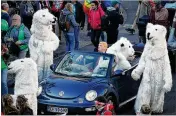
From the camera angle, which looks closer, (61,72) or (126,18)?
(61,72)

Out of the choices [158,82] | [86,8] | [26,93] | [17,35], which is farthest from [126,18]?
[26,93]

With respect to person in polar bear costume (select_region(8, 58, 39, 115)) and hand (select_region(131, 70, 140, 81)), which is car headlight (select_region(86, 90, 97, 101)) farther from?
hand (select_region(131, 70, 140, 81))

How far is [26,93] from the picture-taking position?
11.6m

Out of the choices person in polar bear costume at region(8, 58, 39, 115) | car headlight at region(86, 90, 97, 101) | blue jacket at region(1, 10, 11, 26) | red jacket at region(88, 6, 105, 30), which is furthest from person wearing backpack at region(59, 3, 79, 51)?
person in polar bear costume at region(8, 58, 39, 115)

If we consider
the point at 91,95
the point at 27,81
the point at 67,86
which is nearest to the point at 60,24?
the point at 67,86

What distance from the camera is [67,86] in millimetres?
12312

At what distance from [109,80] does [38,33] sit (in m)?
2.82

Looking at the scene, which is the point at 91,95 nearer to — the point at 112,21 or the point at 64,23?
the point at 112,21

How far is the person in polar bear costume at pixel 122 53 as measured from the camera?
13586 mm

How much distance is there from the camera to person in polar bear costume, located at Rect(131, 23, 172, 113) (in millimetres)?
12875

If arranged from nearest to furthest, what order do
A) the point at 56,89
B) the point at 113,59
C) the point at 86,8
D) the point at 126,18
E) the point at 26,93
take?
the point at 26,93, the point at 56,89, the point at 113,59, the point at 86,8, the point at 126,18

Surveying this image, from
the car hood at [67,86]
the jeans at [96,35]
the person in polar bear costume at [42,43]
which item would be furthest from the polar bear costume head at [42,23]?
the jeans at [96,35]

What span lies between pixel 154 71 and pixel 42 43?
3.19 metres

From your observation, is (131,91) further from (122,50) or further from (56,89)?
(56,89)
